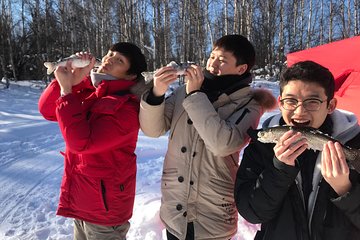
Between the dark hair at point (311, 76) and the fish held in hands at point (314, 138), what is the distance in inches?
12.6

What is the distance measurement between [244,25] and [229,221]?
20.0m

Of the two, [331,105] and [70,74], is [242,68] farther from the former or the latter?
[70,74]

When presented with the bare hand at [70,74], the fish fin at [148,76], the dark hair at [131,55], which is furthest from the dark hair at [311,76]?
the bare hand at [70,74]

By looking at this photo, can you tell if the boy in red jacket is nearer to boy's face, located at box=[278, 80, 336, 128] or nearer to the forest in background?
boy's face, located at box=[278, 80, 336, 128]

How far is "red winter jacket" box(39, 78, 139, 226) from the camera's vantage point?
2.19m

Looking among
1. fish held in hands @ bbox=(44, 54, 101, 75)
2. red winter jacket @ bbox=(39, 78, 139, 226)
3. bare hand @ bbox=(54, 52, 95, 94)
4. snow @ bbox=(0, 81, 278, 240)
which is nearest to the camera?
red winter jacket @ bbox=(39, 78, 139, 226)

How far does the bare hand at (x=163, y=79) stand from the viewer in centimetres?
211

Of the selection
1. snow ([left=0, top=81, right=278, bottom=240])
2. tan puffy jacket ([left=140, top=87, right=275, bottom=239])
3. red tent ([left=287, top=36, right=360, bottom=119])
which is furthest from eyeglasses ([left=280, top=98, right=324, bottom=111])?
red tent ([left=287, top=36, right=360, bottom=119])

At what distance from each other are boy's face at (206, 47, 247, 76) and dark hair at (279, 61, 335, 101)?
1.36 ft

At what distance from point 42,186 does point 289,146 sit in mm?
4365

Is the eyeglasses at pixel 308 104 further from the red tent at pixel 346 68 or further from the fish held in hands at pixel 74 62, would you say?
the red tent at pixel 346 68

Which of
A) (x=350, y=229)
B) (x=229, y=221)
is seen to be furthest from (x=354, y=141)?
(x=229, y=221)

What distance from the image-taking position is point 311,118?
1.73 metres

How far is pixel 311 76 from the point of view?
5.82ft
